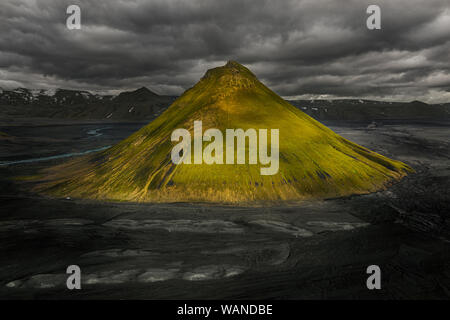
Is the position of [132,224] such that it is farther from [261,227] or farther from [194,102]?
[194,102]

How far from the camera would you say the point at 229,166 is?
25109 millimetres

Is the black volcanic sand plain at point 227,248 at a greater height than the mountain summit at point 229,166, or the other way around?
the mountain summit at point 229,166

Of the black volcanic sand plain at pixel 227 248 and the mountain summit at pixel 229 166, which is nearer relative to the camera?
the black volcanic sand plain at pixel 227 248

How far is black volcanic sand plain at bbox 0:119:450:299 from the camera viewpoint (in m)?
11.4

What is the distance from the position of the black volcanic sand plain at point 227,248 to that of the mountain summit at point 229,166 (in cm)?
184

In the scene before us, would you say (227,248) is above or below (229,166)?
below

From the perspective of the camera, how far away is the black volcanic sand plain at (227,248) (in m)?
11.4

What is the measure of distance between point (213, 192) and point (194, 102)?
15653mm

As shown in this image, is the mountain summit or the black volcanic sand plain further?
the mountain summit

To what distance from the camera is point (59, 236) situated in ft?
55.1

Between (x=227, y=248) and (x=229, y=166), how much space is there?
1106 centimetres

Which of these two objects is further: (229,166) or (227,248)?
(229,166)

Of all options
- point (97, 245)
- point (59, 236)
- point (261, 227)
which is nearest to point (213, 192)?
point (261, 227)

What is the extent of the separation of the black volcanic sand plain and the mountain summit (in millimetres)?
1836
